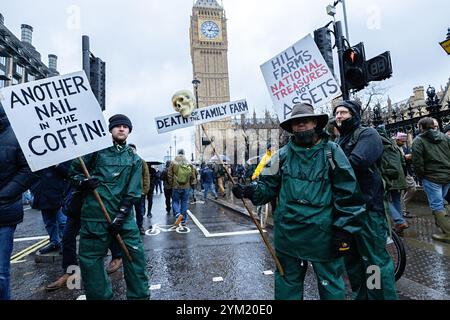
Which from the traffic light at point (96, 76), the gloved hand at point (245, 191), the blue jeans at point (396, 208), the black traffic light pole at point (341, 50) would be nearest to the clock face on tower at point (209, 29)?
the traffic light at point (96, 76)

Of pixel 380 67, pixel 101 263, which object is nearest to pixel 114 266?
pixel 101 263

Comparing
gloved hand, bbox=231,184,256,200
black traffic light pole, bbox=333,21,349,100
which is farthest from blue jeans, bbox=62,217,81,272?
black traffic light pole, bbox=333,21,349,100

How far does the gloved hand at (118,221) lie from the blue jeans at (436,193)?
433 cm

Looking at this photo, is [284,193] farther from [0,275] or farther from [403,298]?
[0,275]

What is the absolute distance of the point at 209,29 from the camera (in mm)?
91750

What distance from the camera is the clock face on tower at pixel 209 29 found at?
9100 cm

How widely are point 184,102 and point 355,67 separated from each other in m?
3.24

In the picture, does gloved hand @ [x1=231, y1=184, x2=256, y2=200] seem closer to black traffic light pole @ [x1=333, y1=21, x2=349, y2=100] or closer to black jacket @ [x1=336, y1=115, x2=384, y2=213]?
black jacket @ [x1=336, y1=115, x2=384, y2=213]

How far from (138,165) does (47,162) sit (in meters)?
0.77

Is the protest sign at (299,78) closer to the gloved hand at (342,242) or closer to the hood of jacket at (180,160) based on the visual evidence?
the gloved hand at (342,242)

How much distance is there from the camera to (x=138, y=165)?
287cm

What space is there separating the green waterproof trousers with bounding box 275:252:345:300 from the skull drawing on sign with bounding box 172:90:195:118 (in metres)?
1.96

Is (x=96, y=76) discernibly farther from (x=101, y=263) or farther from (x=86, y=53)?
(x=101, y=263)

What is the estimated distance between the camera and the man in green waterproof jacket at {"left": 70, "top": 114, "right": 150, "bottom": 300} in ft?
8.18
